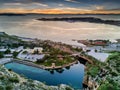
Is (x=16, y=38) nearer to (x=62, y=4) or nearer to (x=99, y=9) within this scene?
(x=62, y=4)

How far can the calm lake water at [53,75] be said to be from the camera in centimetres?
754

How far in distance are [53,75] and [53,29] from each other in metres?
1.05

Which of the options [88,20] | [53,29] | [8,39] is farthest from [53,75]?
[88,20]

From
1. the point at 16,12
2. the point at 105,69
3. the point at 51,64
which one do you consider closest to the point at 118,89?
the point at 105,69

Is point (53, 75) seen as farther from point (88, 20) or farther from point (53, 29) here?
point (88, 20)

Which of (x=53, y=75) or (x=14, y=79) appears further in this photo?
(x=53, y=75)

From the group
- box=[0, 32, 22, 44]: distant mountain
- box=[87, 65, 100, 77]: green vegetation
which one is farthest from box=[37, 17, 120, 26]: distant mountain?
box=[87, 65, 100, 77]: green vegetation

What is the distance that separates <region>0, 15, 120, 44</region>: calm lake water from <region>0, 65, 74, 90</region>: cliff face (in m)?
0.99

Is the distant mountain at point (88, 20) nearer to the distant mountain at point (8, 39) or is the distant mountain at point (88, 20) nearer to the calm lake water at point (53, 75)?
the distant mountain at point (8, 39)

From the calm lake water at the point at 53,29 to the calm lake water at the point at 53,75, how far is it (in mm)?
718

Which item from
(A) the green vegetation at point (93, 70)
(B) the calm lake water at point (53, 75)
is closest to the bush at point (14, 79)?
(B) the calm lake water at point (53, 75)

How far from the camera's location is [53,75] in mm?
7605

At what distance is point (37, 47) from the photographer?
8086 millimetres

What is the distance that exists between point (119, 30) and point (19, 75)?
2.43m
